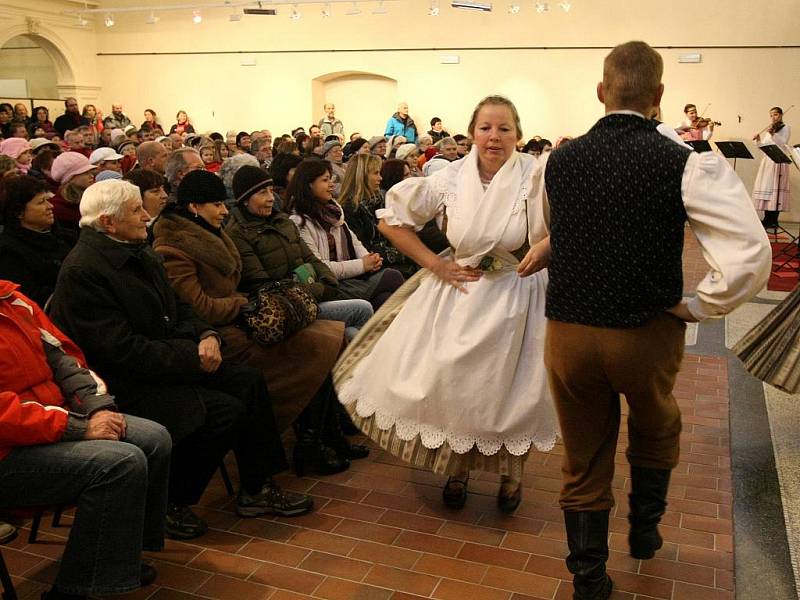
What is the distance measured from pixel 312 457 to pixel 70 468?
1466 millimetres

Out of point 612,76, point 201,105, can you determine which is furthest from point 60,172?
point 201,105

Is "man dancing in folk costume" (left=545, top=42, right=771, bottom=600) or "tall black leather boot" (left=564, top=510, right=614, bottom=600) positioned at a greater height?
"man dancing in folk costume" (left=545, top=42, right=771, bottom=600)

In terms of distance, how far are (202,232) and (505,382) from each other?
142 cm

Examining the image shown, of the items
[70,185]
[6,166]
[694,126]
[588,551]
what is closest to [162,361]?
[588,551]

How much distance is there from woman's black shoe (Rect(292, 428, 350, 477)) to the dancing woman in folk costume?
0.51 metres

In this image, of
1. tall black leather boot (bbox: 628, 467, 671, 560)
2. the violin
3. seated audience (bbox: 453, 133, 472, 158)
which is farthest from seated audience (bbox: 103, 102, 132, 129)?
tall black leather boot (bbox: 628, 467, 671, 560)

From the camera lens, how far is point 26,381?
2.45m

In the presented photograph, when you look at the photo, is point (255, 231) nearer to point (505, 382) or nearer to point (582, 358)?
point (505, 382)

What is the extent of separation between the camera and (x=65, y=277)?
9.17ft

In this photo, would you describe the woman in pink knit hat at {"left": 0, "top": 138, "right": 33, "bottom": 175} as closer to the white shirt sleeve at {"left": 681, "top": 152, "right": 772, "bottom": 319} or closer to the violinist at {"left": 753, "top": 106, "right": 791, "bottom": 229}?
the white shirt sleeve at {"left": 681, "top": 152, "right": 772, "bottom": 319}

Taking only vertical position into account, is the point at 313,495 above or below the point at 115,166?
below

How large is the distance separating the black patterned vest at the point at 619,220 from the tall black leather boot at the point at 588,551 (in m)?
0.63

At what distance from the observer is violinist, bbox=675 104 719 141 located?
47.2 feet

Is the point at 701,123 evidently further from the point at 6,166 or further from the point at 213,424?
the point at 213,424
